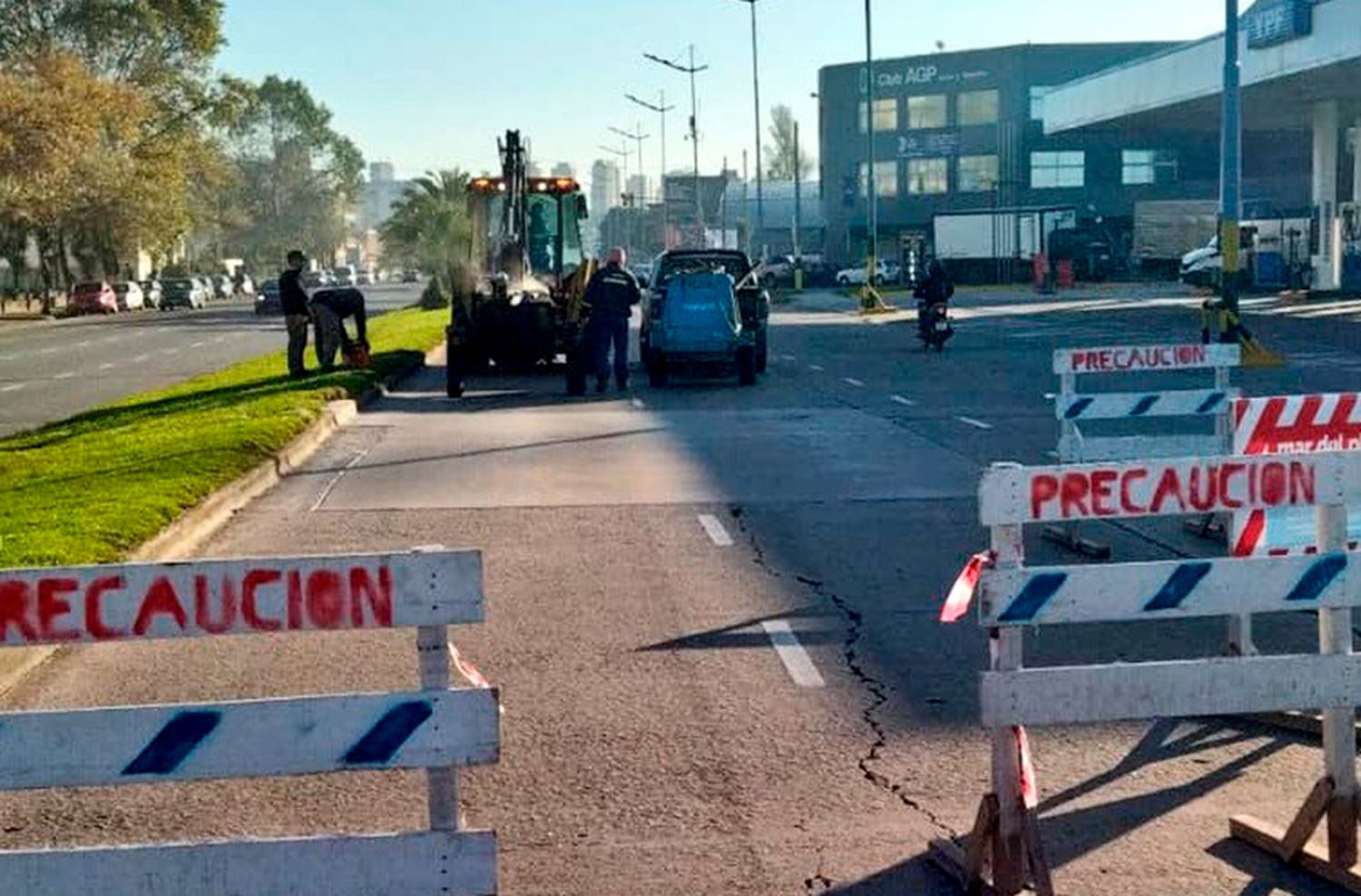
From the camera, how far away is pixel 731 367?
96.8ft

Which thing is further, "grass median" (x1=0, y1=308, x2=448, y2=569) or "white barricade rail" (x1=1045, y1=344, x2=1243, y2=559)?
"grass median" (x1=0, y1=308, x2=448, y2=569)

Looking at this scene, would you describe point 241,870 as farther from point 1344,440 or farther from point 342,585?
point 1344,440

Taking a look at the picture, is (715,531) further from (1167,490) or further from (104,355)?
(104,355)

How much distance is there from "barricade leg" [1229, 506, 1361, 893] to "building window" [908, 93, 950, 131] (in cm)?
9967

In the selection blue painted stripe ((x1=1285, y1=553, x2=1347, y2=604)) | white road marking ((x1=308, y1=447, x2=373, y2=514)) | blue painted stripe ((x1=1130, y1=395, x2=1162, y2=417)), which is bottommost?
white road marking ((x1=308, y1=447, x2=373, y2=514))

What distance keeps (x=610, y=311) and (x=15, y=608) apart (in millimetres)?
22356

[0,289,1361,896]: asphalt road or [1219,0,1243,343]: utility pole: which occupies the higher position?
[1219,0,1243,343]: utility pole

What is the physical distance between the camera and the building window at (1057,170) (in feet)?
324

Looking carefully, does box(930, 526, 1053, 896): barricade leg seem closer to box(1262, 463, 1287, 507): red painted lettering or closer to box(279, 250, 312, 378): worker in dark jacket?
box(1262, 463, 1287, 507): red painted lettering

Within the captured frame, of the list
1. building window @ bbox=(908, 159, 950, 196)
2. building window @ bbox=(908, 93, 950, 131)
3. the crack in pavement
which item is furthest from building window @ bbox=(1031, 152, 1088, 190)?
the crack in pavement

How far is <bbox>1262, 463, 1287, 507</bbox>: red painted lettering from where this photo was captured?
6020 mm

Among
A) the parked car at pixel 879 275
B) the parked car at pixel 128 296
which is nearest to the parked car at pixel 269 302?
the parked car at pixel 128 296

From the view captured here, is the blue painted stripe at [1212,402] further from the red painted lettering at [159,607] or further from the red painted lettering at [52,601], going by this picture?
the red painted lettering at [52,601]

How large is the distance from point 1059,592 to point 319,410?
56.4ft
